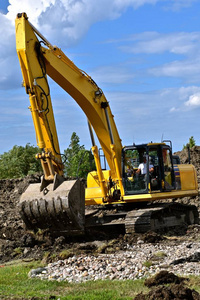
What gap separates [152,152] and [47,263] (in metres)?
5.68

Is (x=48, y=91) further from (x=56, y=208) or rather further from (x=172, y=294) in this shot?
(x=172, y=294)

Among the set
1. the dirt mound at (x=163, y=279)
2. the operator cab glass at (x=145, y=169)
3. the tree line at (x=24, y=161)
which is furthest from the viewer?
the tree line at (x=24, y=161)

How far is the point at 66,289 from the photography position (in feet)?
29.6

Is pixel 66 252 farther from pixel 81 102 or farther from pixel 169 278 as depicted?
pixel 81 102

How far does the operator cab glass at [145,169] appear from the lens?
15391 millimetres

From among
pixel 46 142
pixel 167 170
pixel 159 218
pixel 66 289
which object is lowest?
pixel 66 289

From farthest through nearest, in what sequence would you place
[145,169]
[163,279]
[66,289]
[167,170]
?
[167,170] → [145,169] → [66,289] → [163,279]

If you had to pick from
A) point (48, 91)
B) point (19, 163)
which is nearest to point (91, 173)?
point (48, 91)

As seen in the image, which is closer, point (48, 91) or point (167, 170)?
point (48, 91)

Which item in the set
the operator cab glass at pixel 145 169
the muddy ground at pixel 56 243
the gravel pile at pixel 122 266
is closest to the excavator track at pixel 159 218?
the muddy ground at pixel 56 243

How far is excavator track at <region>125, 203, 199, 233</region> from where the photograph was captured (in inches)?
575

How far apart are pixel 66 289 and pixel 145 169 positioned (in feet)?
22.8

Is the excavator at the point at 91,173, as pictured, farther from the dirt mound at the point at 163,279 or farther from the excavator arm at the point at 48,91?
the dirt mound at the point at 163,279

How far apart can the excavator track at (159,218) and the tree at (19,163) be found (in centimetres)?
2733
